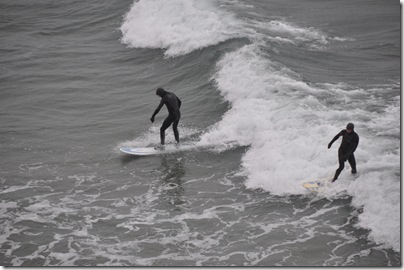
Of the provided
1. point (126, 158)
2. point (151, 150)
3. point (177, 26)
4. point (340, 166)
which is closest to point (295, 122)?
point (340, 166)

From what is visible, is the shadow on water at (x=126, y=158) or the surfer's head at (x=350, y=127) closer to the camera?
the surfer's head at (x=350, y=127)

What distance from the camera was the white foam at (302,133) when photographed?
40.0 ft

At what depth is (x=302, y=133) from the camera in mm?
15078

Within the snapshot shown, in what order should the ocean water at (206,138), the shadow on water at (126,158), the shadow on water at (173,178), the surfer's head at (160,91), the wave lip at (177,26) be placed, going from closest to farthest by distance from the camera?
the ocean water at (206,138) < the shadow on water at (173,178) < the surfer's head at (160,91) < the shadow on water at (126,158) < the wave lip at (177,26)

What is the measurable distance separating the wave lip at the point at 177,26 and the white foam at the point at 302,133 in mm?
3432

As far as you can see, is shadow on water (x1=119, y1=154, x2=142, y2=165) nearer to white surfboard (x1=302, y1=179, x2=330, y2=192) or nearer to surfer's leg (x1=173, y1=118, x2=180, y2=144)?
surfer's leg (x1=173, y1=118, x2=180, y2=144)

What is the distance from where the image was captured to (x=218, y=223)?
1189 centimetres

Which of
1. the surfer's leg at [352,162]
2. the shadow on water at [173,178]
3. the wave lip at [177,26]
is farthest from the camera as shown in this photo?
the wave lip at [177,26]

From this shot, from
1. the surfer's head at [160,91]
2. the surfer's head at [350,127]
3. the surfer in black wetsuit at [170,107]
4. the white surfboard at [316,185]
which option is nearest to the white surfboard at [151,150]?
the surfer in black wetsuit at [170,107]

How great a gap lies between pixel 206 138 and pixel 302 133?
112 inches

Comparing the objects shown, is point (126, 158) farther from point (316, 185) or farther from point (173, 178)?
point (316, 185)

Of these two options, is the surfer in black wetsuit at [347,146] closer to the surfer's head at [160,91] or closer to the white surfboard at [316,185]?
the white surfboard at [316,185]

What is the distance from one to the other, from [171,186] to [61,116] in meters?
6.77

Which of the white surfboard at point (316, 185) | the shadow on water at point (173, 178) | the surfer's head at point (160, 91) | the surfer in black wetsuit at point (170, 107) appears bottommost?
the shadow on water at point (173, 178)
